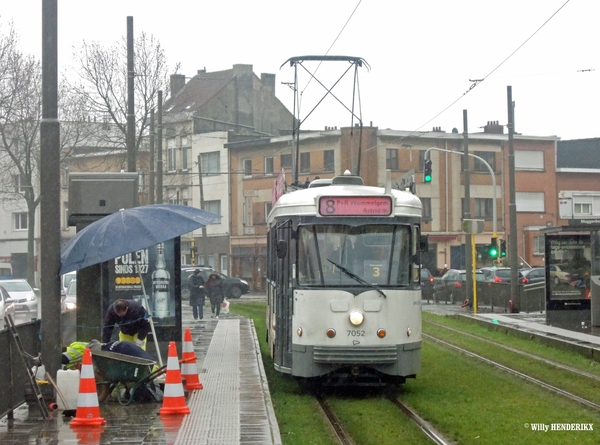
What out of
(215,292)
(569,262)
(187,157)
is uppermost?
(187,157)

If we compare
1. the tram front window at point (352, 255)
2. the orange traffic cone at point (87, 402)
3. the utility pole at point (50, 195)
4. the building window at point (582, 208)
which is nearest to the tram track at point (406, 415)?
the tram front window at point (352, 255)

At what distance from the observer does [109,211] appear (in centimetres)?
1535

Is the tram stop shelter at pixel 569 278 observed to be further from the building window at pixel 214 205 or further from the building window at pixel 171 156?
the building window at pixel 171 156

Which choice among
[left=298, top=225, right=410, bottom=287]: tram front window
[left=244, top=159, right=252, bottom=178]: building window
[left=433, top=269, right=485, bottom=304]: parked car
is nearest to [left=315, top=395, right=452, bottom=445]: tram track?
[left=298, top=225, right=410, bottom=287]: tram front window

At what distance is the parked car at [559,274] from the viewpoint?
2322 centimetres

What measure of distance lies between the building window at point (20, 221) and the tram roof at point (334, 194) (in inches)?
2569

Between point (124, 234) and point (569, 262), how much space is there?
1489cm

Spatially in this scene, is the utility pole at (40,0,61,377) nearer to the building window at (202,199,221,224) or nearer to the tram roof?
the tram roof

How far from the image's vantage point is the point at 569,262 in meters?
23.6

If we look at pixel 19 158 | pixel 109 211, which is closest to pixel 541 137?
pixel 19 158

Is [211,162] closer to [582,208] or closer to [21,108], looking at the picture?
[21,108]

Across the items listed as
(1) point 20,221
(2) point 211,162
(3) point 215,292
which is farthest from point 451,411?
(1) point 20,221

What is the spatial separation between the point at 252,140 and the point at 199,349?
48.0 m

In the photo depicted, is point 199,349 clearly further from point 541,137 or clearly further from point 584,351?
point 541,137
